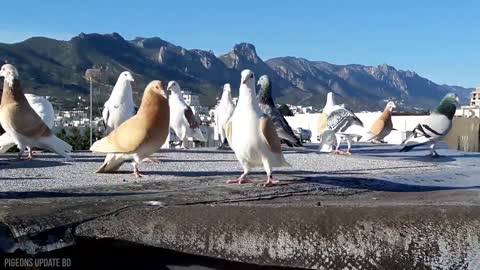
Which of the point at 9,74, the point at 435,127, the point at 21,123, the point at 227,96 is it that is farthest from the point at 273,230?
the point at 227,96

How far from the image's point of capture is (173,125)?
509 inches

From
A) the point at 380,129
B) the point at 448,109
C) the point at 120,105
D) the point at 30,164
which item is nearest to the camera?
the point at 30,164

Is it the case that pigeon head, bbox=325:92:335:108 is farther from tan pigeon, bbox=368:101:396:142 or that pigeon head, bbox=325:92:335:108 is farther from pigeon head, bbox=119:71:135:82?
pigeon head, bbox=119:71:135:82

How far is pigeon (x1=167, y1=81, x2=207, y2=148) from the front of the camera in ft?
41.8

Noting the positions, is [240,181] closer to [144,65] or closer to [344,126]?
[344,126]

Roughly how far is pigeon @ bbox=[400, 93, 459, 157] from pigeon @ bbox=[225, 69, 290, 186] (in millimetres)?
6049

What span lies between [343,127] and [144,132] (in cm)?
641

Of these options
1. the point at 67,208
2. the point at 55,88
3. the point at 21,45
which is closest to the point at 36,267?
the point at 67,208

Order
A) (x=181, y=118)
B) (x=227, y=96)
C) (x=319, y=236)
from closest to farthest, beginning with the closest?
1. (x=319, y=236)
2. (x=227, y=96)
3. (x=181, y=118)

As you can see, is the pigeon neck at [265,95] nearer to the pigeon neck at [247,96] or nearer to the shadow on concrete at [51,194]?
the pigeon neck at [247,96]

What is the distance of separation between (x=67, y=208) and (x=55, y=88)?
67572 millimetres

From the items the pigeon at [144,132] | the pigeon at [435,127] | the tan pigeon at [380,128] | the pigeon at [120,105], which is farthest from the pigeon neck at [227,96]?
the pigeon at [144,132]

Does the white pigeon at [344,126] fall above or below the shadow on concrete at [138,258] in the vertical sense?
above

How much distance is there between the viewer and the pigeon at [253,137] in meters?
5.86
